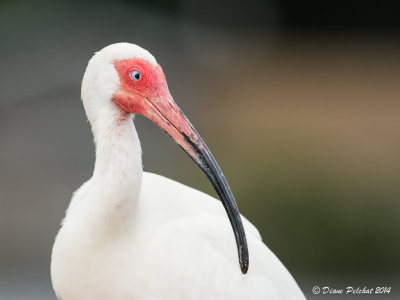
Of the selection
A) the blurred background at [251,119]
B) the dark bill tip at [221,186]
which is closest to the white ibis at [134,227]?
the dark bill tip at [221,186]

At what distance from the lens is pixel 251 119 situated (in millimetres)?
6336

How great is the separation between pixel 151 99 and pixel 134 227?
370 millimetres

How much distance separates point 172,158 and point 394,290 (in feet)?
6.74

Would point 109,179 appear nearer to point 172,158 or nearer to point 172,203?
point 172,203

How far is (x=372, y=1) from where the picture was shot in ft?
19.8

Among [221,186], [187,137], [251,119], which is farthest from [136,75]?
[251,119]

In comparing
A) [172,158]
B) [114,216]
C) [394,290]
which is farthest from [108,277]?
[172,158]

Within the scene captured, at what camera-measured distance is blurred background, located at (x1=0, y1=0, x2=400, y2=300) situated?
14.9 ft

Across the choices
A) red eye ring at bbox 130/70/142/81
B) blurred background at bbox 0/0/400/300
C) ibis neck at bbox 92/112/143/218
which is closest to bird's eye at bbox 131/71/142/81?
red eye ring at bbox 130/70/142/81

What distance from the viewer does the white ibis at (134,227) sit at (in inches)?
78.7

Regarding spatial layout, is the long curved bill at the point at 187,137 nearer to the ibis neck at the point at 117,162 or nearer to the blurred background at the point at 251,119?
the ibis neck at the point at 117,162

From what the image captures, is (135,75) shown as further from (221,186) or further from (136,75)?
(221,186)

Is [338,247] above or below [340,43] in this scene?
below

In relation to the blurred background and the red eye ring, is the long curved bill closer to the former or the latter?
the red eye ring
